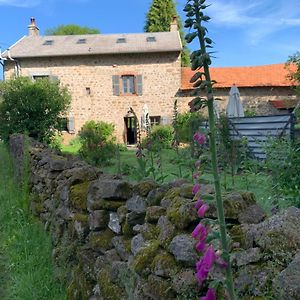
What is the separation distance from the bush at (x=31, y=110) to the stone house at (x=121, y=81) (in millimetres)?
9946

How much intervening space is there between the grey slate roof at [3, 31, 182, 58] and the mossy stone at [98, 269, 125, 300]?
22395mm

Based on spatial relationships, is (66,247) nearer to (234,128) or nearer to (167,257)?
(167,257)

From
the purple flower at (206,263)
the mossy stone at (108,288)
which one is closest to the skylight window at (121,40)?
the mossy stone at (108,288)

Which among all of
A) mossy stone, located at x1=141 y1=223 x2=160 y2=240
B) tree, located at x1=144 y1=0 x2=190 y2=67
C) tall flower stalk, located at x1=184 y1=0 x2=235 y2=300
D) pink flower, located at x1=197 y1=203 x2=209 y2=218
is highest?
tree, located at x1=144 y1=0 x2=190 y2=67

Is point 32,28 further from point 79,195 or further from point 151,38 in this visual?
point 79,195

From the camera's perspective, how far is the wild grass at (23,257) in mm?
4207

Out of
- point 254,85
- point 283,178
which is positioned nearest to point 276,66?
point 254,85

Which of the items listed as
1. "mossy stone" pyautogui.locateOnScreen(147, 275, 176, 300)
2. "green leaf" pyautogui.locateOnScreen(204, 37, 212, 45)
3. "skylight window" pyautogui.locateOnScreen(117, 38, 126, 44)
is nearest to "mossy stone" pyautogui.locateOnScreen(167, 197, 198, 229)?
"mossy stone" pyautogui.locateOnScreen(147, 275, 176, 300)

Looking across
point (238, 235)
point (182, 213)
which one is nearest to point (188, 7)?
point (238, 235)

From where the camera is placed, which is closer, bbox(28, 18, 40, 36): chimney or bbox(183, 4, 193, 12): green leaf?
bbox(183, 4, 193, 12): green leaf

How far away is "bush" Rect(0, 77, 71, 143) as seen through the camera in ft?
47.3

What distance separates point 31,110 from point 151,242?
499 inches

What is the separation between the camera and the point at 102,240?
3.59m

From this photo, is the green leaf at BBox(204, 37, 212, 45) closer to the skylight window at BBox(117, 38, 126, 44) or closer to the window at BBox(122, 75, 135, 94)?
the window at BBox(122, 75, 135, 94)
